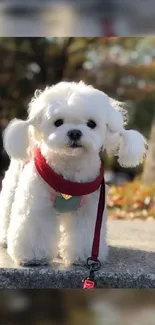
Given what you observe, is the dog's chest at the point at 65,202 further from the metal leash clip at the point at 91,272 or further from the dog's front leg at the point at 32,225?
the metal leash clip at the point at 91,272

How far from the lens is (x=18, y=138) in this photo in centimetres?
254

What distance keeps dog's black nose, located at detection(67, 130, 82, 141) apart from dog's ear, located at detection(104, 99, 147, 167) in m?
0.23

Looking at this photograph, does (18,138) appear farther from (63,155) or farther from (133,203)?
(133,203)

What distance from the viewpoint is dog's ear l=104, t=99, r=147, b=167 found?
2482 mm

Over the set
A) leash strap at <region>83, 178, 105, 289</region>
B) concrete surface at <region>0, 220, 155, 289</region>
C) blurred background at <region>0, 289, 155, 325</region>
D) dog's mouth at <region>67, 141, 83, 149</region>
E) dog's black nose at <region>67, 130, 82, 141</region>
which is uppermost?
dog's black nose at <region>67, 130, 82, 141</region>

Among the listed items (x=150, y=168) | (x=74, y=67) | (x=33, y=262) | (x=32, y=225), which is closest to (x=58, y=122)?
(x=32, y=225)

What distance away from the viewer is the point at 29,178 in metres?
2.61

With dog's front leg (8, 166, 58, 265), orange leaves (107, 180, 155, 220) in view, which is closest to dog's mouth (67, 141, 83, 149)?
dog's front leg (8, 166, 58, 265)

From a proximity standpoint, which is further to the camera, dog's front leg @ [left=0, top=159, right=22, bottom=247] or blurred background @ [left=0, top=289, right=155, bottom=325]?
dog's front leg @ [left=0, top=159, right=22, bottom=247]

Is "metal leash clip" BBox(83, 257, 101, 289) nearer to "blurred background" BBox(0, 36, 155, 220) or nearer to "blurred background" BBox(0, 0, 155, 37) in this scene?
"blurred background" BBox(0, 0, 155, 37)

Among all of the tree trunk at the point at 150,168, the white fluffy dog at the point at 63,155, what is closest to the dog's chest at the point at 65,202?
the white fluffy dog at the point at 63,155

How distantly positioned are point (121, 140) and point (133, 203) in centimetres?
292

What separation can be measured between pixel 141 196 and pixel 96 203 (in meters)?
2.91

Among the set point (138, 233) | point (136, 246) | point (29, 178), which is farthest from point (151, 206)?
point (29, 178)
